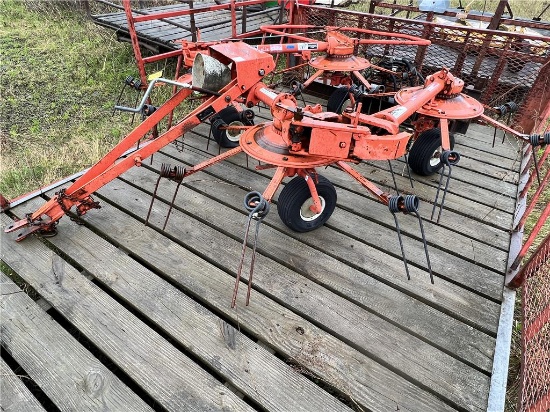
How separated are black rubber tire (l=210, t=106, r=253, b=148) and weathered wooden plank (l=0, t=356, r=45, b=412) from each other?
7.39ft

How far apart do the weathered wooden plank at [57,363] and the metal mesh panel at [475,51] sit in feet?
12.9

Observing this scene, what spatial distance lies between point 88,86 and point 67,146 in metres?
1.74

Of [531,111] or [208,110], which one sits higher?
[208,110]

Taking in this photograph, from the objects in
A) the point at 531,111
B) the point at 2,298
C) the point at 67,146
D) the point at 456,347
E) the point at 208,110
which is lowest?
the point at 67,146

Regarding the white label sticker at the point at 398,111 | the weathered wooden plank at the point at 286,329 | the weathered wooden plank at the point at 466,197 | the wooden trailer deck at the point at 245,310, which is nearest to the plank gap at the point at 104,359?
the wooden trailer deck at the point at 245,310

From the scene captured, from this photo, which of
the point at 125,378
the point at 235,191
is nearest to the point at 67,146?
the point at 235,191

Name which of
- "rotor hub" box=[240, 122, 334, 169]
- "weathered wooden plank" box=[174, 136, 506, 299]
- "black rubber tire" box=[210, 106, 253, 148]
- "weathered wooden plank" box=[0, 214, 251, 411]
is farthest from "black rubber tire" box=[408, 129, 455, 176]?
"weathered wooden plank" box=[0, 214, 251, 411]

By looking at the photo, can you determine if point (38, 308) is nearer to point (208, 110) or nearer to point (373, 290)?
point (208, 110)

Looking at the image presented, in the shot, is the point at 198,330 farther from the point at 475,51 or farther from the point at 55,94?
the point at 55,94

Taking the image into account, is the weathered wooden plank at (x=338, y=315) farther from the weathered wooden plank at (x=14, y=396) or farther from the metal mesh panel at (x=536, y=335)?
the weathered wooden plank at (x=14, y=396)

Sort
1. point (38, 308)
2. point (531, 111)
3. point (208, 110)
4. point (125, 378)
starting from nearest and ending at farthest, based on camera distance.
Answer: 1. point (125, 378)
2. point (38, 308)
3. point (208, 110)
4. point (531, 111)

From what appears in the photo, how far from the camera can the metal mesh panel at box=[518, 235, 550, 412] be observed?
5.19 ft

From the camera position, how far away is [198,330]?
1954 millimetres

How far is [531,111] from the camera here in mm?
3803
